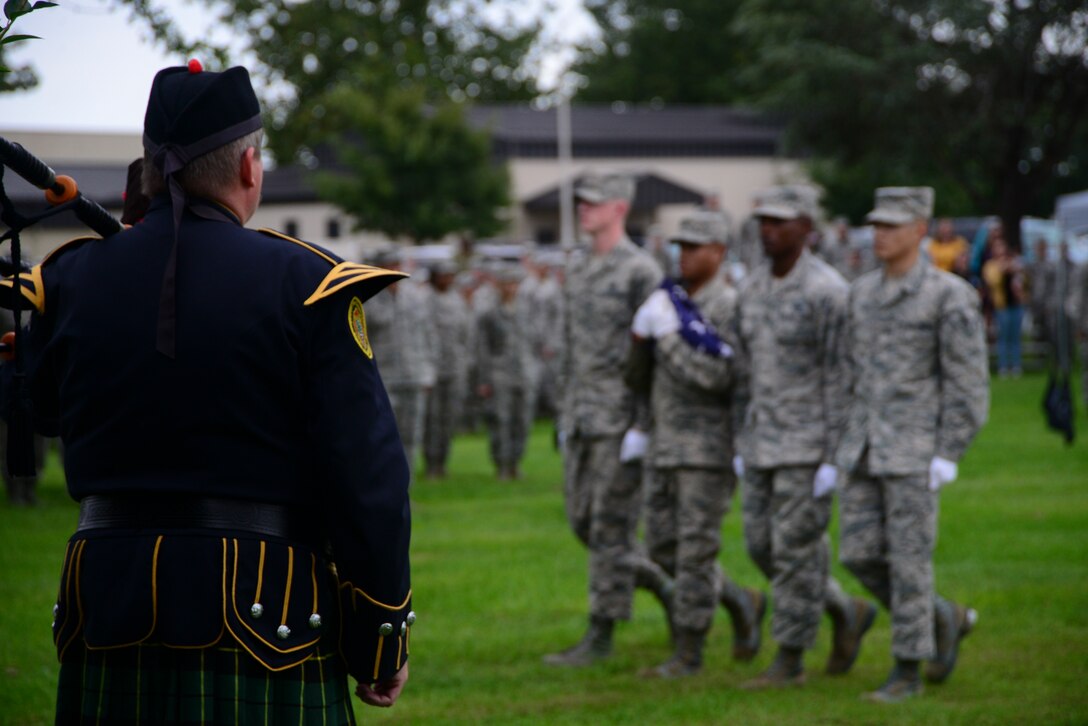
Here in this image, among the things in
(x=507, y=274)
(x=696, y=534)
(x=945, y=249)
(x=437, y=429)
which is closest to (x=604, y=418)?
(x=696, y=534)

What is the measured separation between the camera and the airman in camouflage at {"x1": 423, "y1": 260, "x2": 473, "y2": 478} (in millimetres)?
18031

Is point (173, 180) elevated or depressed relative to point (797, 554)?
elevated

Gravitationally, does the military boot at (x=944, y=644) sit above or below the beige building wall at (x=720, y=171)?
below

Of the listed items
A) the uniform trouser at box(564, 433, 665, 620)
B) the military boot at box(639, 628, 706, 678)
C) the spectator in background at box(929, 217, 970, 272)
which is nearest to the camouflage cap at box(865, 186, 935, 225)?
the uniform trouser at box(564, 433, 665, 620)

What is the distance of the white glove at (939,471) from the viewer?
23.1 feet

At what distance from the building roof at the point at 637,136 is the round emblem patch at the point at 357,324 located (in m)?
54.4

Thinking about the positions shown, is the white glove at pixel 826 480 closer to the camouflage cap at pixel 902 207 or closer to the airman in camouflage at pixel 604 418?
the airman in camouflage at pixel 604 418

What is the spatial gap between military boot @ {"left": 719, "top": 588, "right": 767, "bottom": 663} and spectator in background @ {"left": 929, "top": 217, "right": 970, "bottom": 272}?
1908 cm

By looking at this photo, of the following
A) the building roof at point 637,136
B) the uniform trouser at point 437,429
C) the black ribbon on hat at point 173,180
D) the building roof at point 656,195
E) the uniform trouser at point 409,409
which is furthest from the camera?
the building roof at point 637,136

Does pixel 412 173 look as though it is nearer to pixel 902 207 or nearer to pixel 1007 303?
pixel 1007 303

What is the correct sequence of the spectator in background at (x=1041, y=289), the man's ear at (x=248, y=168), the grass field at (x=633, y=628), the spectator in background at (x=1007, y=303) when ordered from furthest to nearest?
1. the spectator in background at (x=1041, y=289)
2. the spectator in background at (x=1007, y=303)
3. the grass field at (x=633, y=628)
4. the man's ear at (x=248, y=168)

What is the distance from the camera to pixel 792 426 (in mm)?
7438

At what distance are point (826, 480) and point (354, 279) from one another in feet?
14.4

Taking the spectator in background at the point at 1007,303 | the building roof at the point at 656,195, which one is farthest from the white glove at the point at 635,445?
the building roof at the point at 656,195
